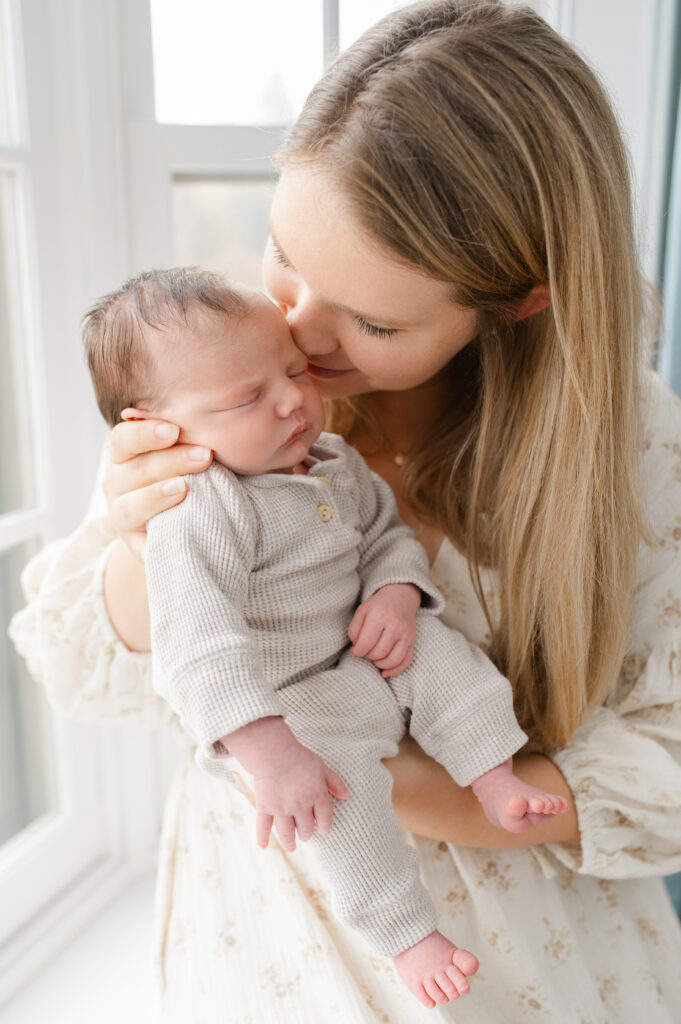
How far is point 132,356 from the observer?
0.85 meters

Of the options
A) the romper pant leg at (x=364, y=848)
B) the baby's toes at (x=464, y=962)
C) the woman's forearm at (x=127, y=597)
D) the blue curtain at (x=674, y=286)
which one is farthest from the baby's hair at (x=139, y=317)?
the blue curtain at (x=674, y=286)

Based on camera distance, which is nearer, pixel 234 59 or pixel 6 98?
pixel 6 98

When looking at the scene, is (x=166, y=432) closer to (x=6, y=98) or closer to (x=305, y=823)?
(x=305, y=823)

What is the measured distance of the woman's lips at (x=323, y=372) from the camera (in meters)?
1.01

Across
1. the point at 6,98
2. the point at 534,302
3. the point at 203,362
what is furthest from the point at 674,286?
the point at 6,98

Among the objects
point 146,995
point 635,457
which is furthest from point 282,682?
point 146,995

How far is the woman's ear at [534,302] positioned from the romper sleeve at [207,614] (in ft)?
1.31

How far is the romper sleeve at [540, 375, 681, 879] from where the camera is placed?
101cm

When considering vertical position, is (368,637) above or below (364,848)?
above

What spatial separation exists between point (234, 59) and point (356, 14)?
22 centimetres

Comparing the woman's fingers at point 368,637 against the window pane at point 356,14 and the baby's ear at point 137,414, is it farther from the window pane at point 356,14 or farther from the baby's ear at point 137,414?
the window pane at point 356,14

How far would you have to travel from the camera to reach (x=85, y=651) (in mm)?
1099

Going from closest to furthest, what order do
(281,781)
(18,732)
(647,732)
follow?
(281,781)
(647,732)
(18,732)

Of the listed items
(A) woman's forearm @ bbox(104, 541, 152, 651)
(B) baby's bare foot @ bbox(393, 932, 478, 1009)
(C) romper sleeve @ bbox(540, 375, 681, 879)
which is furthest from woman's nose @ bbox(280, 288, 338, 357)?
(B) baby's bare foot @ bbox(393, 932, 478, 1009)
